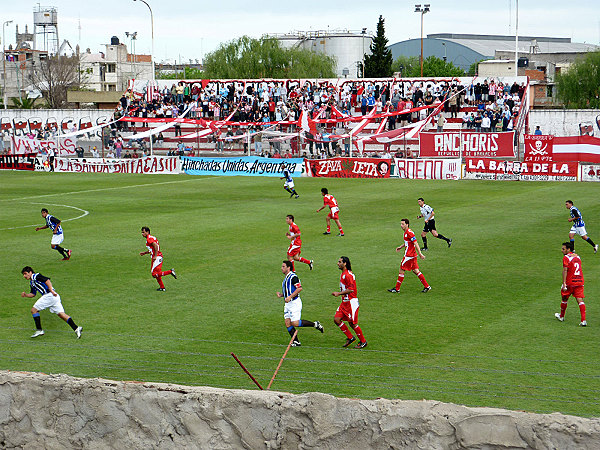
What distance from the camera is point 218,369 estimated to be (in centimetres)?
1331

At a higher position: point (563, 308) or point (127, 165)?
point (127, 165)

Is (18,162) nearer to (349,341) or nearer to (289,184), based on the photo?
(289,184)

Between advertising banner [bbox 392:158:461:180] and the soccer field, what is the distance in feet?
40.7

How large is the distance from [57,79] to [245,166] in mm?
71961

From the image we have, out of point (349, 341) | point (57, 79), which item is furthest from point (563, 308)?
point (57, 79)

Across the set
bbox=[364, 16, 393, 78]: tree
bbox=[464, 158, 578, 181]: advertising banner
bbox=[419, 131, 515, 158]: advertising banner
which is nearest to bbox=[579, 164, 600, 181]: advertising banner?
bbox=[464, 158, 578, 181]: advertising banner

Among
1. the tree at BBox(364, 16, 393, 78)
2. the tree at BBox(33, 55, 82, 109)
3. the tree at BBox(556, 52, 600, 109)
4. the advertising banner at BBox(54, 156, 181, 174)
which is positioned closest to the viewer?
the advertising banner at BBox(54, 156, 181, 174)

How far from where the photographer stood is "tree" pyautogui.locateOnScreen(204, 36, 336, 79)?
106m

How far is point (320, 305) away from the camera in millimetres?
18000

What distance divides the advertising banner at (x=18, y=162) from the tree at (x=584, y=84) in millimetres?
62893

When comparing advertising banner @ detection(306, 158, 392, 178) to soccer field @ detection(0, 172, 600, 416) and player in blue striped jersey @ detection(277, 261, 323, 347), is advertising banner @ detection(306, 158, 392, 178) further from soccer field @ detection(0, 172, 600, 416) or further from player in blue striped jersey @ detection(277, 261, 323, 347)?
player in blue striped jersey @ detection(277, 261, 323, 347)

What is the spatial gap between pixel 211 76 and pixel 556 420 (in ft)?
346

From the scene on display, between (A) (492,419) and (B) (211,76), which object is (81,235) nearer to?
(A) (492,419)

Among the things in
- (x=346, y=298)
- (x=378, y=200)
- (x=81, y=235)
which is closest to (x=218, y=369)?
(x=346, y=298)
